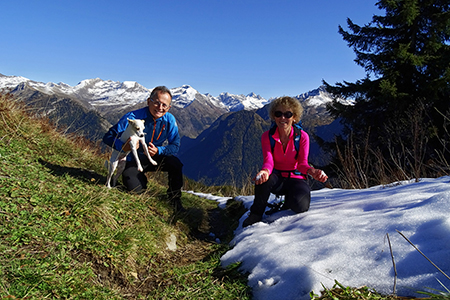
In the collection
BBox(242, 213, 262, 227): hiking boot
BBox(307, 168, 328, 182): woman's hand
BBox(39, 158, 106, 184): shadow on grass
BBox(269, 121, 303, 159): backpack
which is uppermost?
BBox(269, 121, 303, 159): backpack

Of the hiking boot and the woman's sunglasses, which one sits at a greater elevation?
the woman's sunglasses

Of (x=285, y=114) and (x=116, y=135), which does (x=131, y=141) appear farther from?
(x=285, y=114)

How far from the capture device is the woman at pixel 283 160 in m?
3.65

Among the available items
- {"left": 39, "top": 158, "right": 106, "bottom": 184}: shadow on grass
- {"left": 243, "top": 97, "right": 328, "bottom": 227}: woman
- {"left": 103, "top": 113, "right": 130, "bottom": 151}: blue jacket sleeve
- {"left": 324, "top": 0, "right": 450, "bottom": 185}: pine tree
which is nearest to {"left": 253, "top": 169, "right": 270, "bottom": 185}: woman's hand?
{"left": 243, "top": 97, "right": 328, "bottom": 227}: woman

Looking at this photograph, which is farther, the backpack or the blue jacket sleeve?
the blue jacket sleeve

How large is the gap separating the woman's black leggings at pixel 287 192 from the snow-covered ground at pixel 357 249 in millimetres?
351

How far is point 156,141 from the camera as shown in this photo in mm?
4473

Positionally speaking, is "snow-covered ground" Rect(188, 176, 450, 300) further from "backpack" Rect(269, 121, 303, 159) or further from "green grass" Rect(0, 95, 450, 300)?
"backpack" Rect(269, 121, 303, 159)

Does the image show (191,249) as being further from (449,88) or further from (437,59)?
(437,59)

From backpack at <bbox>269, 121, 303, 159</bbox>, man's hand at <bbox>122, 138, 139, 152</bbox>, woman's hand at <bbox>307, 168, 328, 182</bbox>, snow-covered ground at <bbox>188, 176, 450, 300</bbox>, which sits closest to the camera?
snow-covered ground at <bbox>188, 176, 450, 300</bbox>

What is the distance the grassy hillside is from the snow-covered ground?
328mm

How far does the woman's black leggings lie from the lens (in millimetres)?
3453

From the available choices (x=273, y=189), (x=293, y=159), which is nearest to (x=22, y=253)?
(x=273, y=189)

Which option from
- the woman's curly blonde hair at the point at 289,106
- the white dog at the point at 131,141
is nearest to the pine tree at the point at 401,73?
the woman's curly blonde hair at the point at 289,106
